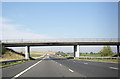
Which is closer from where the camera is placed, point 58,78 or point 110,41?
point 58,78

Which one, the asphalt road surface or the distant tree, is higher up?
the asphalt road surface

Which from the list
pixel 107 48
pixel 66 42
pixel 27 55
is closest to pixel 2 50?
pixel 27 55

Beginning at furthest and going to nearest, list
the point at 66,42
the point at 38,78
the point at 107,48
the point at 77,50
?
the point at 107,48 < the point at 77,50 < the point at 66,42 < the point at 38,78

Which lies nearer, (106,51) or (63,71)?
(63,71)

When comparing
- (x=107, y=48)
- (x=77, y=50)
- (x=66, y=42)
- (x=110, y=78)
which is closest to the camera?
(x=110, y=78)

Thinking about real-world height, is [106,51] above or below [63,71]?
below

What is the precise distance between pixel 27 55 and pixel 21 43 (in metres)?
6.34

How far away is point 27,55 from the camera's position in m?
67.1

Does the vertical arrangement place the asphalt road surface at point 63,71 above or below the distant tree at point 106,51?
above

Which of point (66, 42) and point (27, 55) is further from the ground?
point (66, 42)

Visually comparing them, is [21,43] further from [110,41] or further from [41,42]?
[110,41]

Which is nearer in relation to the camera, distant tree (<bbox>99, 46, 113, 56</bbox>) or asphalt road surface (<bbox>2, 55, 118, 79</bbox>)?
asphalt road surface (<bbox>2, 55, 118, 79</bbox>)

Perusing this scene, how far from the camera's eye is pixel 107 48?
10044 cm

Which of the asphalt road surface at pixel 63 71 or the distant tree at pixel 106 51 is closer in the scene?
the asphalt road surface at pixel 63 71
